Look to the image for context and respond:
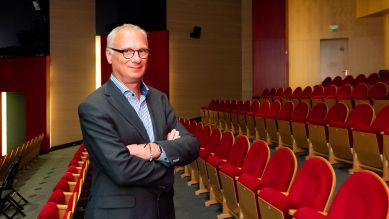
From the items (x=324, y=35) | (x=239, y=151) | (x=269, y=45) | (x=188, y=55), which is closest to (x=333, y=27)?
(x=324, y=35)

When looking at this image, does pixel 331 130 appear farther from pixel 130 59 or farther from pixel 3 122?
pixel 3 122

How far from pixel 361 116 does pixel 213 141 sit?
581 mm

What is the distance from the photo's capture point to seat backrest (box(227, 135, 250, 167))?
1.34 meters

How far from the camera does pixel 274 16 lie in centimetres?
361

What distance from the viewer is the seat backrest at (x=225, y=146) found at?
4.96 feet

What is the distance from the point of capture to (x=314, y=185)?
85 cm

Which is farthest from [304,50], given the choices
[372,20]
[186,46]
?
[186,46]

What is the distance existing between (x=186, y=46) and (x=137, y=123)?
10.5ft

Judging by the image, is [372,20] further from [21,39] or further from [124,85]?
[124,85]

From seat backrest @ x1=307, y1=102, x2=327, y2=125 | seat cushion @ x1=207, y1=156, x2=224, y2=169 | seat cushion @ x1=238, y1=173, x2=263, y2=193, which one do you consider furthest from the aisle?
seat backrest @ x1=307, y1=102, x2=327, y2=125

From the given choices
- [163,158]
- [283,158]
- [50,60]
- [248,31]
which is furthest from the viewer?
[248,31]

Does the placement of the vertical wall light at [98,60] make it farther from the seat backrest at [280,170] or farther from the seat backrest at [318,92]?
the seat backrest at [280,170]

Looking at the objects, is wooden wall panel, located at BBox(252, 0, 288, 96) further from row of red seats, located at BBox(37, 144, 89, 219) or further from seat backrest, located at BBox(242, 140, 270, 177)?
seat backrest, located at BBox(242, 140, 270, 177)

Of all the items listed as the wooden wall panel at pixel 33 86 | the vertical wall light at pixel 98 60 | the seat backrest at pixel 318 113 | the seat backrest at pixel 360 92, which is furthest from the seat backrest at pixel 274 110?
the wooden wall panel at pixel 33 86
